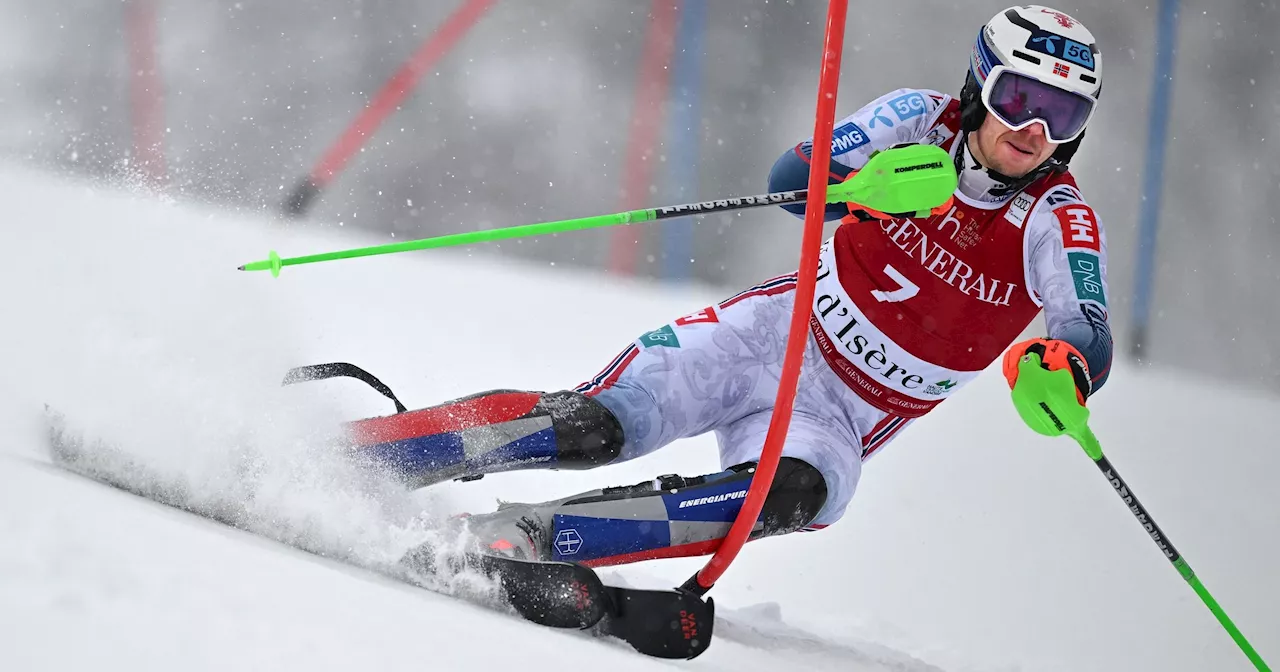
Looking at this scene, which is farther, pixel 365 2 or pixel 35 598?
pixel 365 2

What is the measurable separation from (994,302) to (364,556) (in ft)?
4.74

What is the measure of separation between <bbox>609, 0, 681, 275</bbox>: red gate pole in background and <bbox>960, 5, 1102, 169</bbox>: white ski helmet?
9.67ft

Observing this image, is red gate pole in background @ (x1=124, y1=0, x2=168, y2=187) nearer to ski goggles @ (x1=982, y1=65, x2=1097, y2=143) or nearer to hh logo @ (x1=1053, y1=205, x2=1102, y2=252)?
ski goggles @ (x1=982, y1=65, x2=1097, y2=143)

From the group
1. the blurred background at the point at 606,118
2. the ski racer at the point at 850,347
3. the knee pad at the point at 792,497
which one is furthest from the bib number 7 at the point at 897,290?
the blurred background at the point at 606,118

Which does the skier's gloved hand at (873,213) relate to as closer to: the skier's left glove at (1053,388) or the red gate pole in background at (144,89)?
the skier's left glove at (1053,388)

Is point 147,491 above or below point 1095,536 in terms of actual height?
above

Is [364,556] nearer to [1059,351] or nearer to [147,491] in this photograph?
[147,491]

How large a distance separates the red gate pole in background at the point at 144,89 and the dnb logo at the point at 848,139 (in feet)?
11.7

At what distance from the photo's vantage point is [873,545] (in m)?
3.64

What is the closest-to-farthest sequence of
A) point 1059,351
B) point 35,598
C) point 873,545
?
point 35,598
point 1059,351
point 873,545

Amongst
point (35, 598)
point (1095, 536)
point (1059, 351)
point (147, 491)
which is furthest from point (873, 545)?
point (35, 598)

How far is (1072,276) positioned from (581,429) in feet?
3.31

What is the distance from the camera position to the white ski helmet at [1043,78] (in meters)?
2.42

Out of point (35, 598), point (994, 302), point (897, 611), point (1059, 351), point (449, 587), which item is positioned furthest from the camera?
point (897, 611)
